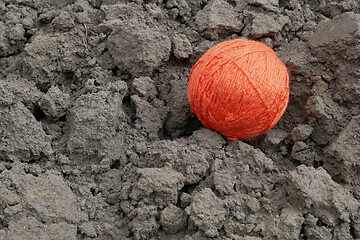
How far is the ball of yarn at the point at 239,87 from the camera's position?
6.07ft

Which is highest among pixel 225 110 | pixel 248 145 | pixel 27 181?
pixel 225 110

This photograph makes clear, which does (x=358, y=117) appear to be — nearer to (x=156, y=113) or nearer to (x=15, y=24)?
(x=156, y=113)

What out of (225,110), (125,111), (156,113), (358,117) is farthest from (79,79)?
(358,117)

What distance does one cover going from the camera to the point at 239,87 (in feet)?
6.04

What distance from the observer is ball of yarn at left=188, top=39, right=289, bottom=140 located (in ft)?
6.07

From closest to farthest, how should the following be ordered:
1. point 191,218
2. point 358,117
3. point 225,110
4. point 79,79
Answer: point 191,218 → point 225,110 → point 358,117 → point 79,79

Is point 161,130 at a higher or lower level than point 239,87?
lower

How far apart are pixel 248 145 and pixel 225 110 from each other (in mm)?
221

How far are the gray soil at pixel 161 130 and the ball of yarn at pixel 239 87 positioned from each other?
14 centimetres

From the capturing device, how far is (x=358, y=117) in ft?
6.61

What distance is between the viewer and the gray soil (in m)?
1.76

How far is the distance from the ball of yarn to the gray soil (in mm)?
142

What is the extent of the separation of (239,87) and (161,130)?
0.51 meters

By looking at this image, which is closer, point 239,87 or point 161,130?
point 239,87
